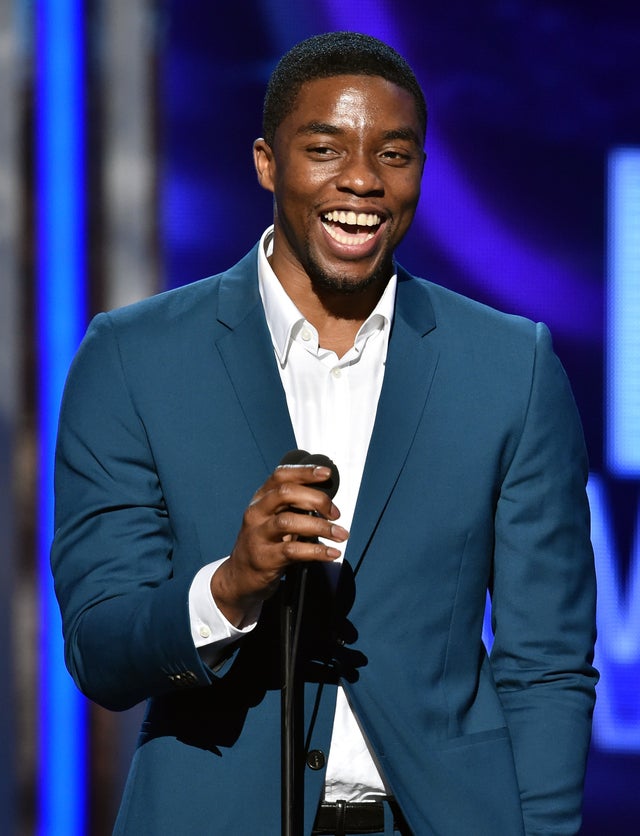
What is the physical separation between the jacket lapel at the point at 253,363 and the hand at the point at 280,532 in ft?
0.90

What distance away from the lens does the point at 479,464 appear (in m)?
1.88

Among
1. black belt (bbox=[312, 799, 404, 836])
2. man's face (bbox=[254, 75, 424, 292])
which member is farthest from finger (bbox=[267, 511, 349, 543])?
man's face (bbox=[254, 75, 424, 292])

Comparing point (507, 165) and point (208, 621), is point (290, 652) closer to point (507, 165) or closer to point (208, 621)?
point (208, 621)

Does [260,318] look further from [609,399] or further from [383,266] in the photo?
[609,399]

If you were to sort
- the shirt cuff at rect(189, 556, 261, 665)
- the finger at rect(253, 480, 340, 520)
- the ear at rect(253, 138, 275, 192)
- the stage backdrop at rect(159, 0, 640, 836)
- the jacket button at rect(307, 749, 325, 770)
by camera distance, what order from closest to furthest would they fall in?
the finger at rect(253, 480, 340, 520)
the shirt cuff at rect(189, 556, 261, 665)
the jacket button at rect(307, 749, 325, 770)
the ear at rect(253, 138, 275, 192)
the stage backdrop at rect(159, 0, 640, 836)

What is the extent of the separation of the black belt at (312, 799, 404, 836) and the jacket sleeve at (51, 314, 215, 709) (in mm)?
261

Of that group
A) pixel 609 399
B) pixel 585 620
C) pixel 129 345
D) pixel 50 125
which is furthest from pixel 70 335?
pixel 585 620

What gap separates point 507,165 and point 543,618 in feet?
5.88

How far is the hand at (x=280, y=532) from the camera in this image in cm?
140

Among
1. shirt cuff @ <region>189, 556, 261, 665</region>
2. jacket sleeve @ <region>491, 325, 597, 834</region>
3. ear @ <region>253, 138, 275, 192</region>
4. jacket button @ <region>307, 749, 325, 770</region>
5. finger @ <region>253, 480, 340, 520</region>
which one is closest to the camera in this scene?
finger @ <region>253, 480, 340, 520</region>

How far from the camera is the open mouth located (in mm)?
1892

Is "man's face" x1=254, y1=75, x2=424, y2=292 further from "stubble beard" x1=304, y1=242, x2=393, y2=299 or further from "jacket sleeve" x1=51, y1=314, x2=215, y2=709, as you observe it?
"jacket sleeve" x1=51, y1=314, x2=215, y2=709

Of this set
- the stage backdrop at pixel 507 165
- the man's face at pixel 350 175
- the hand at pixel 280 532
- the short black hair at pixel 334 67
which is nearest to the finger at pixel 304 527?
the hand at pixel 280 532

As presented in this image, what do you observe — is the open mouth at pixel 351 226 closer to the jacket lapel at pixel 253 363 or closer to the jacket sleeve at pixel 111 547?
the jacket lapel at pixel 253 363
